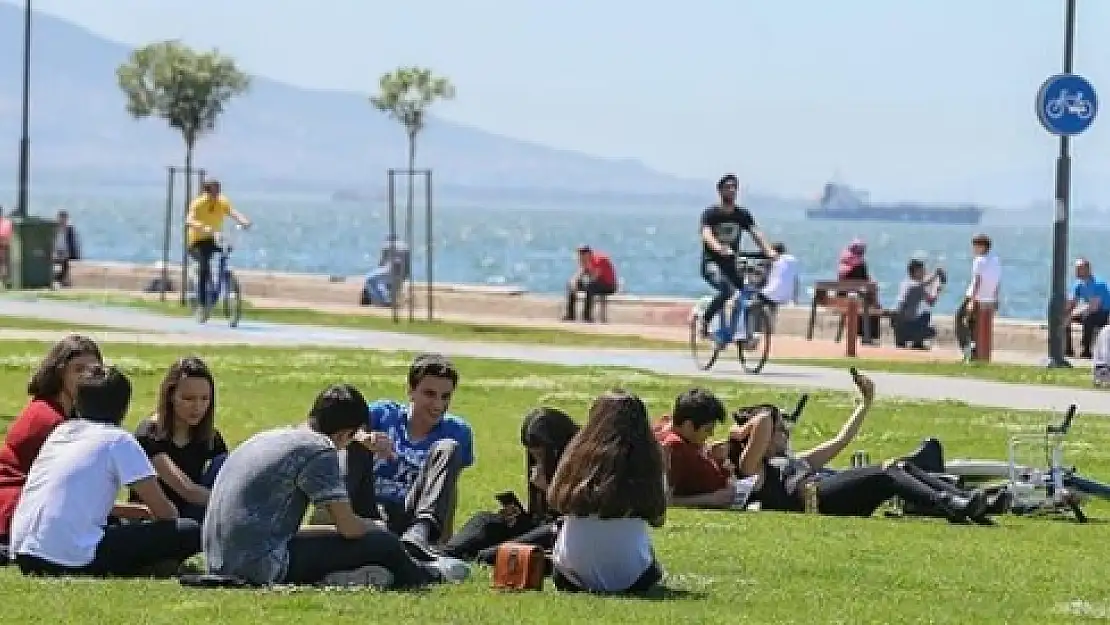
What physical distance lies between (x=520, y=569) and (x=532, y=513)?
3.35ft

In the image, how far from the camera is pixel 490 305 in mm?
41969

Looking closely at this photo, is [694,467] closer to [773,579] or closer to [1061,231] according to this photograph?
[773,579]

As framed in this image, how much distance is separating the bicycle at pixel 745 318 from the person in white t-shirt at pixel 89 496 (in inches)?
557

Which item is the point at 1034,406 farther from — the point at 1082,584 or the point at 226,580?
the point at 226,580

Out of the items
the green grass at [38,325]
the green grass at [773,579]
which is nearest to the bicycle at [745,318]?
the green grass at [773,579]

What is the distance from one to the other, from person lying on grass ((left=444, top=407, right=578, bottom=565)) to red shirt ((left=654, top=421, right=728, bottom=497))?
6.56 feet

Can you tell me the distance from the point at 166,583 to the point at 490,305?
102ft

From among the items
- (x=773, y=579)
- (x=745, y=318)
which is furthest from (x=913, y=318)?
(x=773, y=579)

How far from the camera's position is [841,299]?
122ft

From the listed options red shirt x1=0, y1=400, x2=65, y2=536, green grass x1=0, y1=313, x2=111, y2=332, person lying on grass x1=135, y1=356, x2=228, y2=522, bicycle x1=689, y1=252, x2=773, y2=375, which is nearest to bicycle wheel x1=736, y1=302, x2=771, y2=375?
A: bicycle x1=689, y1=252, x2=773, y2=375

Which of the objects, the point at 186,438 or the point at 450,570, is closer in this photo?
the point at 450,570

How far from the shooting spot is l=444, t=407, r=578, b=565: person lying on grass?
11.5 m

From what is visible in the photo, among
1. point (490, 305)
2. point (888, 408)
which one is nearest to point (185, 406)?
point (888, 408)

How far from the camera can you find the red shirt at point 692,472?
14000 mm
